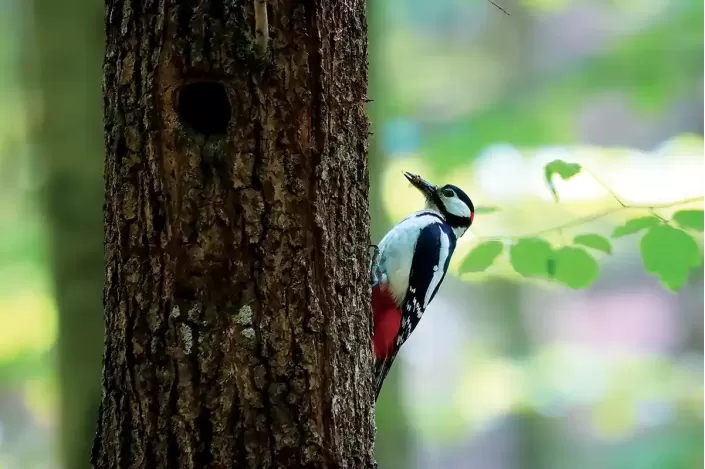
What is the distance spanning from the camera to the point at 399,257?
1.90 m

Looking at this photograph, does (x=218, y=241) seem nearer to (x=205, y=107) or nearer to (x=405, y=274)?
(x=205, y=107)

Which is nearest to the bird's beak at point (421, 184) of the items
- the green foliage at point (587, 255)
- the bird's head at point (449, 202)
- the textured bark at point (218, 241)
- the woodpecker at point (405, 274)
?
the bird's head at point (449, 202)

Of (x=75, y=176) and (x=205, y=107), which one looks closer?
(x=205, y=107)

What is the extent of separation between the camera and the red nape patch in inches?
69.8

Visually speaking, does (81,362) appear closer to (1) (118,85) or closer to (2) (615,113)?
(1) (118,85)

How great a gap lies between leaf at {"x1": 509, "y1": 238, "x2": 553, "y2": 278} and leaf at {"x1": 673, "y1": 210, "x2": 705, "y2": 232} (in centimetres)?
26

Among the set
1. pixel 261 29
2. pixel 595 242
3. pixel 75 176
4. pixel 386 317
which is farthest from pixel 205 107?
pixel 386 317

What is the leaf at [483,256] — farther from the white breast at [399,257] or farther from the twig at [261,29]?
the twig at [261,29]

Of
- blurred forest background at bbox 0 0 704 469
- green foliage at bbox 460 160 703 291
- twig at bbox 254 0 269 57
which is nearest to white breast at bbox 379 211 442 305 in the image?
blurred forest background at bbox 0 0 704 469

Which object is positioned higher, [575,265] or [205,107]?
[205,107]

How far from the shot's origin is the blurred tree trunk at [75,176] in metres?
1.74

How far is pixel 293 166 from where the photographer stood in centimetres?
91

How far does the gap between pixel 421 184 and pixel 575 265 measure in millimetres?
762

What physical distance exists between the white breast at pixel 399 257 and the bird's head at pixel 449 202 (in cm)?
20
